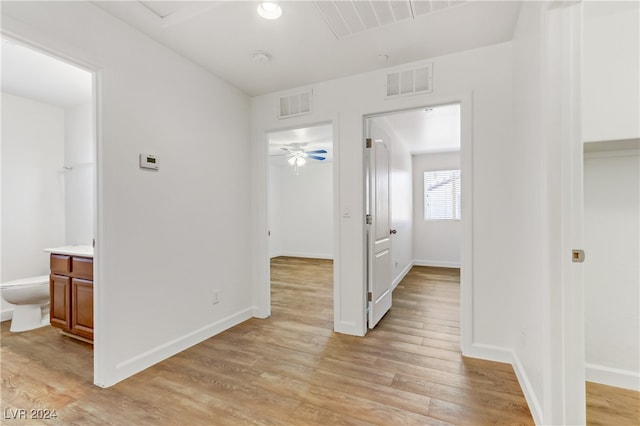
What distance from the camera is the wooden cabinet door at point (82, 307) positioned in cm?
241

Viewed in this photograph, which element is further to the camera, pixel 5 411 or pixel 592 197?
pixel 592 197

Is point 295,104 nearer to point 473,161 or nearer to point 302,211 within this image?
point 473,161

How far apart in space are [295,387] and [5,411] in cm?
169

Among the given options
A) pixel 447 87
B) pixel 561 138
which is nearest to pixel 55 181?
pixel 447 87

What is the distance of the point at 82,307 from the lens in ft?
8.09

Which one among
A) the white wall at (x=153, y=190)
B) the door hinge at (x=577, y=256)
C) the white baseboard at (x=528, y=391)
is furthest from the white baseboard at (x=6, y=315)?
the door hinge at (x=577, y=256)

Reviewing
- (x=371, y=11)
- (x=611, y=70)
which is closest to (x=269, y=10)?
(x=371, y=11)

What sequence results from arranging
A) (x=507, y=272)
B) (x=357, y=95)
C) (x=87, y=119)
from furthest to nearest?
(x=87, y=119) → (x=357, y=95) → (x=507, y=272)

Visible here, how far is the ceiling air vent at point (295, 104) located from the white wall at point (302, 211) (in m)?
4.26

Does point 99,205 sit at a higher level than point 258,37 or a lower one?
lower

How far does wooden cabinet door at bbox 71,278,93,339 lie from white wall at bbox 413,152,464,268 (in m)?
5.76

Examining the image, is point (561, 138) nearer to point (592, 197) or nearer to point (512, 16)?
point (592, 197)

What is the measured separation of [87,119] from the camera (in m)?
3.46

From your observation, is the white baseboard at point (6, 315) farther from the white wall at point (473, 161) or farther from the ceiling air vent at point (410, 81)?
the ceiling air vent at point (410, 81)
